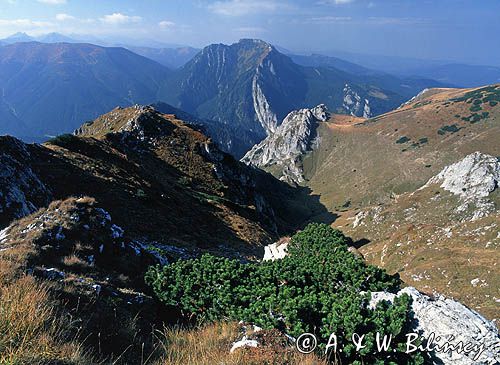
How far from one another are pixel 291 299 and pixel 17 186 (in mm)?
22680

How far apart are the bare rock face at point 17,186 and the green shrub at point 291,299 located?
13560 millimetres

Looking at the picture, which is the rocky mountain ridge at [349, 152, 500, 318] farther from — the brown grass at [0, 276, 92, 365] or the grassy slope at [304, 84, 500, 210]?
the grassy slope at [304, 84, 500, 210]

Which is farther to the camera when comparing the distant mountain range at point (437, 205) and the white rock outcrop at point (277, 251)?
the distant mountain range at point (437, 205)

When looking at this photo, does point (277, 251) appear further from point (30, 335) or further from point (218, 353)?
point (30, 335)

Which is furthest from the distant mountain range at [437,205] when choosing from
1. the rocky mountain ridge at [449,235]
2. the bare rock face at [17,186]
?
the bare rock face at [17,186]

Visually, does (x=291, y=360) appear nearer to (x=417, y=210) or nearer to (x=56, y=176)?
(x=56, y=176)

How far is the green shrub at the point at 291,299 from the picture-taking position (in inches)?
407

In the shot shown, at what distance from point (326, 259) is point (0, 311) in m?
18.3

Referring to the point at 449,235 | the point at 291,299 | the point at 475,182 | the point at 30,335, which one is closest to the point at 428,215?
the point at 475,182

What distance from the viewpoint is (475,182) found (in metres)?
89.6

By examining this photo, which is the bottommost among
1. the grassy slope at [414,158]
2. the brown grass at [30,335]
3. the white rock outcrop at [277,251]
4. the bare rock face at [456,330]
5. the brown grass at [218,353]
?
the grassy slope at [414,158]

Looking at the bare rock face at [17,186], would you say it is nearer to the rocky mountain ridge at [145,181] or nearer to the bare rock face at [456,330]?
the rocky mountain ridge at [145,181]

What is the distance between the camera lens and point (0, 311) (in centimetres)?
586

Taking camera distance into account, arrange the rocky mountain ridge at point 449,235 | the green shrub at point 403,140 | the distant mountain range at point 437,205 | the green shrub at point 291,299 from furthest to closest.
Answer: the green shrub at point 403,140, the distant mountain range at point 437,205, the rocky mountain ridge at point 449,235, the green shrub at point 291,299
